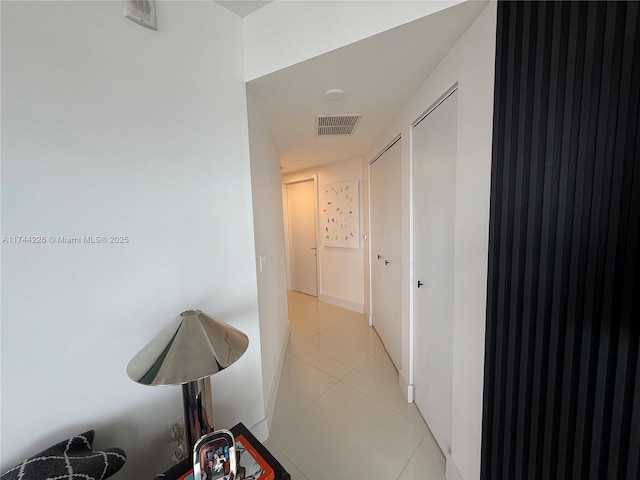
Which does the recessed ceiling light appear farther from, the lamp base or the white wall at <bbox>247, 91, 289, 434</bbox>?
the lamp base

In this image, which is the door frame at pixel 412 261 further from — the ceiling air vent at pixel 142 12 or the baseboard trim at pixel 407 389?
the ceiling air vent at pixel 142 12

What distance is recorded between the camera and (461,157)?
3.87 ft

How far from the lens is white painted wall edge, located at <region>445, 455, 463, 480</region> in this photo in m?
1.28

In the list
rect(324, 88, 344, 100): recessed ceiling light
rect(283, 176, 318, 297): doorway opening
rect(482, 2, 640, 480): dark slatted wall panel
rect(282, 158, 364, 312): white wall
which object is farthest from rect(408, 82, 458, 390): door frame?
rect(283, 176, 318, 297): doorway opening

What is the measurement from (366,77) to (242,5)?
78cm

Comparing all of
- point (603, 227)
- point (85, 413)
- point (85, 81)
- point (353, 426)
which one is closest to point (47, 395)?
point (85, 413)

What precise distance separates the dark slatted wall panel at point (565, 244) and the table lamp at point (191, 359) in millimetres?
1056

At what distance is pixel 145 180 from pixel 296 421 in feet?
6.00

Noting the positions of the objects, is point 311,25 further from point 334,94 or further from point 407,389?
point 407,389

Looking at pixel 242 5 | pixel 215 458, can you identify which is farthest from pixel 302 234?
pixel 215 458

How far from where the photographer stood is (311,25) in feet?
4.03

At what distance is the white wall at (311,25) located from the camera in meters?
1.05

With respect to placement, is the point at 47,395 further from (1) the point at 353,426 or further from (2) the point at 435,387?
(2) the point at 435,387

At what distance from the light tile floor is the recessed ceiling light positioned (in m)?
2.25
